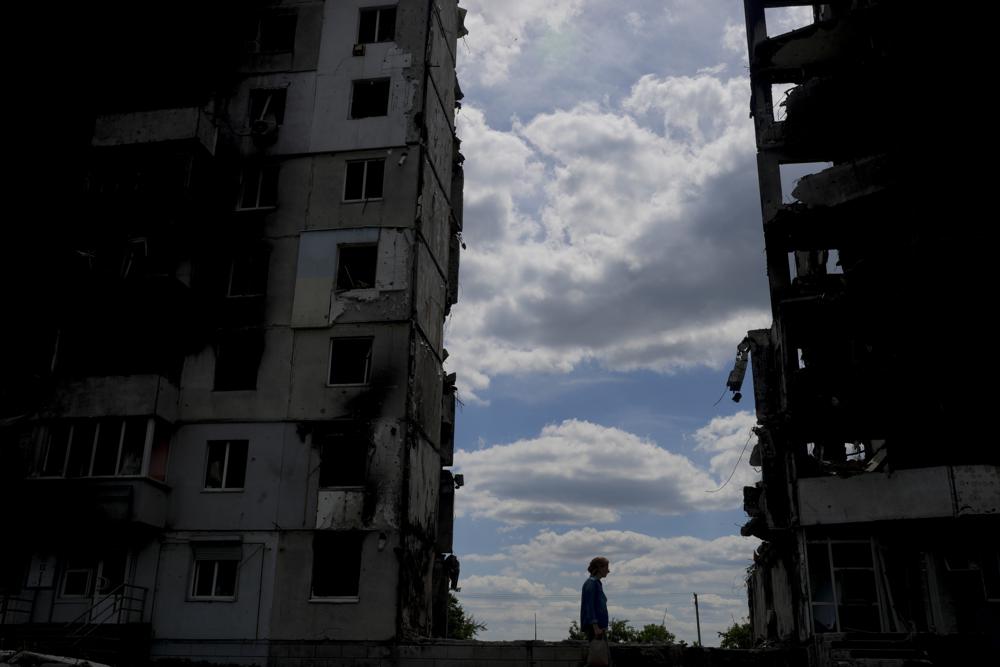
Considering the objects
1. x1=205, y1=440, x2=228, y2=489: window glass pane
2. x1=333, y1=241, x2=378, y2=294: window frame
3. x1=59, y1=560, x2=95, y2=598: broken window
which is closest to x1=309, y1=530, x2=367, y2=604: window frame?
x1=205, y1=440, x2=228, y2=489: window glass pane

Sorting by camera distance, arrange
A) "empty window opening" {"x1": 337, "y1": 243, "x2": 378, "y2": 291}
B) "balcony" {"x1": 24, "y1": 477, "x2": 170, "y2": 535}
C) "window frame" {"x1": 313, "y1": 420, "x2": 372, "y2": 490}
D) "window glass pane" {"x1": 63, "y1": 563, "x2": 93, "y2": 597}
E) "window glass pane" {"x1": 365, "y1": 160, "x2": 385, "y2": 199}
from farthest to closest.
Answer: "window glass pane" {"x1": 365, "y1": 160, "x2": 385, "y2": 199}, "empty window opening" {"x1": 337, "y1": 243, "x2": 378, "y2": 291}, "window frame" {"x1": 313, "y1": 420, "x2": 372, "y2": 490}, "window glass pane" {"x1": 63, "y1": 563, "x2": 93, "y2": 597}, "balcony" {"x1": 24, "y1": 477, "x2": 170, "y2": 535}

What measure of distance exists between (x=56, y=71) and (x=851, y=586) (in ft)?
112

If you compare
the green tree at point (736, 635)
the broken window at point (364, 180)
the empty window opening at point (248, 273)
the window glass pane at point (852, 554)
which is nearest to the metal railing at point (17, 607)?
the empty window opening at point (248, 273)

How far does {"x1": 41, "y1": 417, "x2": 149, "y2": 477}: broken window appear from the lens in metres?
28.3

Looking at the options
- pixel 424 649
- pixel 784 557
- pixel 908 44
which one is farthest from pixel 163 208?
pixel 908 44

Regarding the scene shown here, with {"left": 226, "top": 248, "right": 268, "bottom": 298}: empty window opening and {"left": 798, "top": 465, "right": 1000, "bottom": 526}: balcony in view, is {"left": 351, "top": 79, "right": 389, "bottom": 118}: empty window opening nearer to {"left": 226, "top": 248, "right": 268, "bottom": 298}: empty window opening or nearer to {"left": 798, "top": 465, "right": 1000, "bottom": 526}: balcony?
{"left": 226, "top": 248, "right": 268, "bottom": 298}: empty window opening

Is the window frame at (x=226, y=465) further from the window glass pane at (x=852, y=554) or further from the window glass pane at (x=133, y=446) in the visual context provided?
the window glass pane at (x=852, y=554)

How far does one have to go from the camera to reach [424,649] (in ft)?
84.8

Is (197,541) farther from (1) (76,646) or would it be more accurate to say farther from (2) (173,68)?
(2) (173,68)

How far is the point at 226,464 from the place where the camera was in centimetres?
2900

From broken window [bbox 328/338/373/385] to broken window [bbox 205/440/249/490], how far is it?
3643mm

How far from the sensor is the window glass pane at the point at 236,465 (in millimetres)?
28766

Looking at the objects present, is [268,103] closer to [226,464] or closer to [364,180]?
[364,180]

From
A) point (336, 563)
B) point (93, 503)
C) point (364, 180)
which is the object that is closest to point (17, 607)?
point (93, 503)
